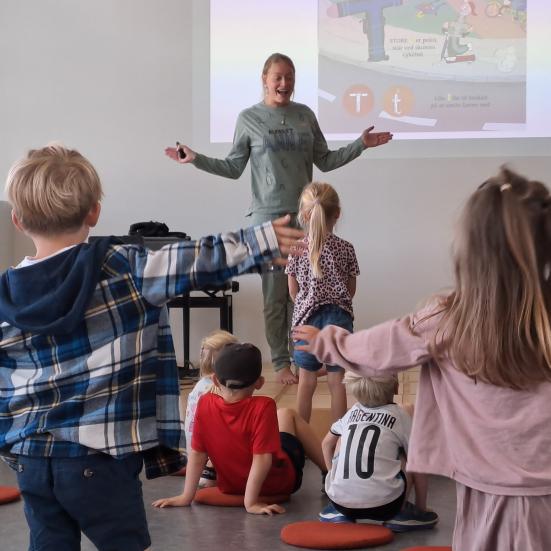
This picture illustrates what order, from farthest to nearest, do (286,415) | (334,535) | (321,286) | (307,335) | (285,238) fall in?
1. (321,286)
2. (286,415)
3. (334,535)
4. (307,335)
5. (285,238)

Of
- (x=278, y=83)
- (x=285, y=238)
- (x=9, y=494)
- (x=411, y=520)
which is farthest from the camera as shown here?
(x=278, y=83)

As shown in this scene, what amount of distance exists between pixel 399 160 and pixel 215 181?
122 cm

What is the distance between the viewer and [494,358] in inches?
59.1

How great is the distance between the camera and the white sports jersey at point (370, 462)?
2627 millimetres

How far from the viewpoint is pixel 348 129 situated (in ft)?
18.5

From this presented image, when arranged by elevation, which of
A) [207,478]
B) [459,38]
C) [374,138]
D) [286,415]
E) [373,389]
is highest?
[459,38]

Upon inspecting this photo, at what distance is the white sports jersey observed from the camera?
2.63 meters

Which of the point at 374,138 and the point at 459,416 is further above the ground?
the point at 374,138

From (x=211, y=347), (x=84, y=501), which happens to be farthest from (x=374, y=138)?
(x=84, y=501)

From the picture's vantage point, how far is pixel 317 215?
3.60 meters

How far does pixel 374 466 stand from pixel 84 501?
49.7 inches

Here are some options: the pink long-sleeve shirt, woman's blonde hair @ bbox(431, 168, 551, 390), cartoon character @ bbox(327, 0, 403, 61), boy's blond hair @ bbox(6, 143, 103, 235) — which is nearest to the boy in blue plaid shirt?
boy's blond hair @ bbox(6, 143, 103, 235)

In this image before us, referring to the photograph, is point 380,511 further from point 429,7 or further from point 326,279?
point 429,7

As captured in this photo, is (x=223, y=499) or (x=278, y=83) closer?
(x=223, y=499)
